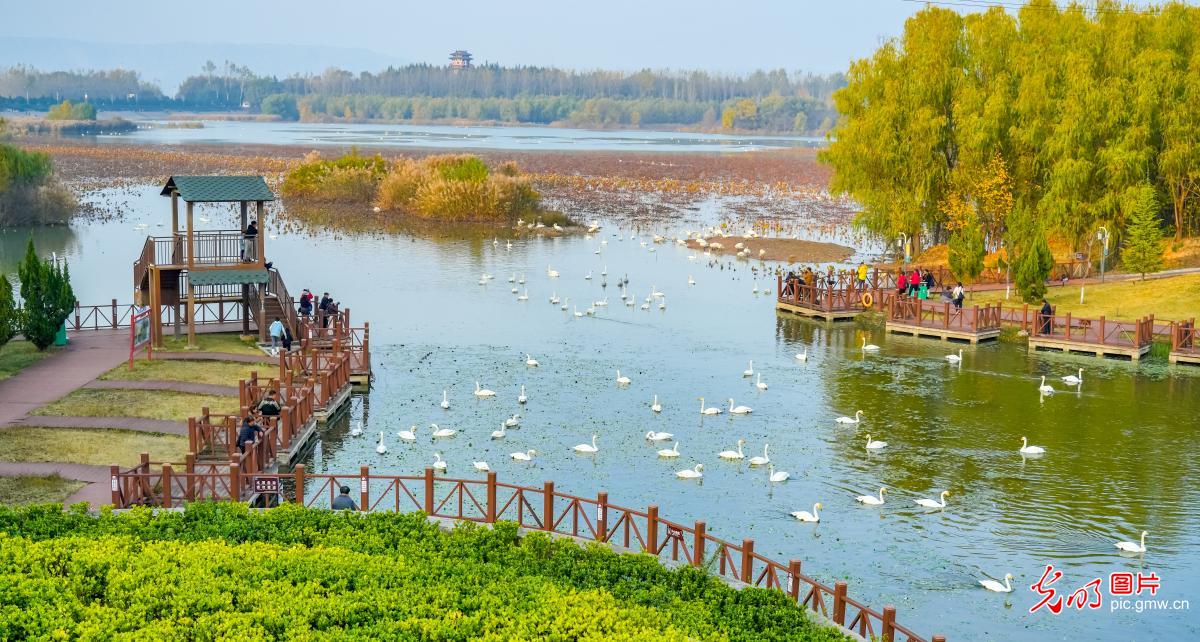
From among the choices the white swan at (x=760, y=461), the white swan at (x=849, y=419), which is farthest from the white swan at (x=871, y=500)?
the white swan at (x=849, y=419)

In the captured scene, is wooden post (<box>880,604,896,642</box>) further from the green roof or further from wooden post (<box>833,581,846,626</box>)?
the green roof

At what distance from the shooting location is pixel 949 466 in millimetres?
30312

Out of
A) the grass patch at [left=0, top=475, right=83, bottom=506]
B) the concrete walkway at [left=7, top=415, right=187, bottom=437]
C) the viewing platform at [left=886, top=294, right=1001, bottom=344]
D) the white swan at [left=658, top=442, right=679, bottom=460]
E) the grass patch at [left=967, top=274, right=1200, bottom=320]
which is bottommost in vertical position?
the white swan at [left=658, top=442, right=679, bottom=460]

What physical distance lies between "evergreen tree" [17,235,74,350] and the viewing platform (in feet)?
89.2

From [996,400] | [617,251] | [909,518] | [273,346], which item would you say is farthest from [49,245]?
[909,518]

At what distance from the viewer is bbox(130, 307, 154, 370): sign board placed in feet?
115

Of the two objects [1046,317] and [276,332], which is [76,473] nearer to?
[276,332]

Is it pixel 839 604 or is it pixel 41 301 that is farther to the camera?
pixel 41 301

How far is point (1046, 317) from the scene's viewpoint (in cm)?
4462

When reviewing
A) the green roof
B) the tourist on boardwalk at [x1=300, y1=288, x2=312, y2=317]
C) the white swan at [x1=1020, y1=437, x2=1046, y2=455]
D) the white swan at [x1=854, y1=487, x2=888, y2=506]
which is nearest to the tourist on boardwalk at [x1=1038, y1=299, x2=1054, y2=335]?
the white swan at [x1=1020, y1=437, x2=1046, y2=455]

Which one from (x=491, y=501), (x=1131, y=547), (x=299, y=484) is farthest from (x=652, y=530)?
(x=1131, y=547)

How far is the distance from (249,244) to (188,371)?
561 cm

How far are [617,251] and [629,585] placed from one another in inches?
2013

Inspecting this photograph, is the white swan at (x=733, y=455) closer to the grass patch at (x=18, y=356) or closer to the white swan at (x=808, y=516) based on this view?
the white swan at (x=808, y=516)
